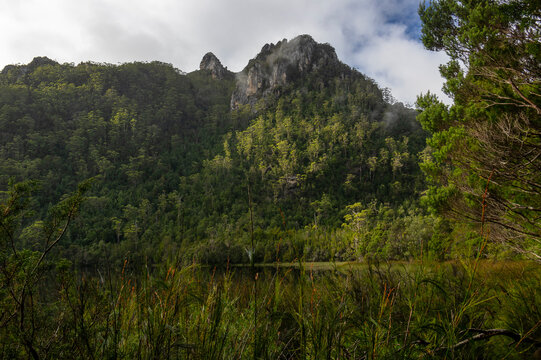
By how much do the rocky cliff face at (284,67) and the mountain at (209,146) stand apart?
56cm

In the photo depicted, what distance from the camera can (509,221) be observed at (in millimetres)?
5496

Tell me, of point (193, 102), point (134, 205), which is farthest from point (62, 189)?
point (193, 102)

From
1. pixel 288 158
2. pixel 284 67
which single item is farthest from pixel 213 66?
pixel 288 158

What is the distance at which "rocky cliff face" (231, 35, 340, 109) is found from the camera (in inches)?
4011

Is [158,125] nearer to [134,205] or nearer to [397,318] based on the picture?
[134,205]

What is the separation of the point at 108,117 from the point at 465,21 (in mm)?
104646

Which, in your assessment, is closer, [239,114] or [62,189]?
[62,189]

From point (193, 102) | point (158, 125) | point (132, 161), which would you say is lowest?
point (132, 161)

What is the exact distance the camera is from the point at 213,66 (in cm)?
14275

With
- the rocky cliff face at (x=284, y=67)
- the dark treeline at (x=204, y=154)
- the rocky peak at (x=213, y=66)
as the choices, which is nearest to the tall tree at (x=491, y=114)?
the dark treeline at (x=204, y=154)

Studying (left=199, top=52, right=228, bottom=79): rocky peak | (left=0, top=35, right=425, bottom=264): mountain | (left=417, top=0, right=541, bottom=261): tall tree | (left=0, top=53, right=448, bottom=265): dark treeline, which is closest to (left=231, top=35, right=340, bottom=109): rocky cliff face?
(left=0, top=35, right=425, bottom=264): mountain

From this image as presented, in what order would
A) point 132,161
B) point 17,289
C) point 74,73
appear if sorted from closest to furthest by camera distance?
point 17,289, point 132,161, point 74,73

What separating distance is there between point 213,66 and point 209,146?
7291cm

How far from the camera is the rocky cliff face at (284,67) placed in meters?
102
